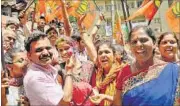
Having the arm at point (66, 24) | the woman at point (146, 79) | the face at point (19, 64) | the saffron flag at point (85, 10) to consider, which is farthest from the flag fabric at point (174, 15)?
Answer: the face at point (19, 64)

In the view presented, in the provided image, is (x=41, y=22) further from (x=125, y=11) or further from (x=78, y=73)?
(x=125, y=11)

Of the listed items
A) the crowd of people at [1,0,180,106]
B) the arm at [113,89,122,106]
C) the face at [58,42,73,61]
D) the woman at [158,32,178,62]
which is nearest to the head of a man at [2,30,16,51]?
the crowd of people at [1,0,180,106]

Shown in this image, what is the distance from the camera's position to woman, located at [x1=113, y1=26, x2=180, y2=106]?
1.91 m

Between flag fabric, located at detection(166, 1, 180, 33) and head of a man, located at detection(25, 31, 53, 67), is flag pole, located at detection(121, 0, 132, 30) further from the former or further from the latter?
head of a man, located at detection(25, 31, 53, 67)

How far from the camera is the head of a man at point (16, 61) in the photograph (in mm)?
2020

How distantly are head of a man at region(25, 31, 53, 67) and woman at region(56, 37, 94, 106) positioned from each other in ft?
0.49

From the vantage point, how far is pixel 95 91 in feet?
6.87

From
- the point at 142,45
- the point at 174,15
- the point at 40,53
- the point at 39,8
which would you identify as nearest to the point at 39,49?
the point at 40,53

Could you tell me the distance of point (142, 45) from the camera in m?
1.93

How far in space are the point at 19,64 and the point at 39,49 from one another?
20 cm

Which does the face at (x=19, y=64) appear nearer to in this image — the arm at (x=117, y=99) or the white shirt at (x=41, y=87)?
the white shirt at (x=41, y=87)

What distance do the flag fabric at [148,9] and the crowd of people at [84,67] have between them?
22cm

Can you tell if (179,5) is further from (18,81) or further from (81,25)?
(18,81)

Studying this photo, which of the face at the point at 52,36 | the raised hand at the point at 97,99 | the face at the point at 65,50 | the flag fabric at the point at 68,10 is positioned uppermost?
the flag fabric at the point at 68,10
